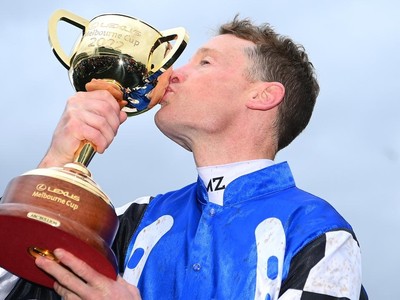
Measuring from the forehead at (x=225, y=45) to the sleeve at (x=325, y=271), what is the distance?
1585 mm

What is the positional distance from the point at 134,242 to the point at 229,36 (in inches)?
63.0

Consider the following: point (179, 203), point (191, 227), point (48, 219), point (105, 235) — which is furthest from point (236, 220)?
point (48, 219)

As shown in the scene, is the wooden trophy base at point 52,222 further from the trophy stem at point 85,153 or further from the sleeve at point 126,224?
the sleeve at point 126,224

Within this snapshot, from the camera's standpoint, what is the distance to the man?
3996 mm

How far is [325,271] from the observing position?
13.0ft

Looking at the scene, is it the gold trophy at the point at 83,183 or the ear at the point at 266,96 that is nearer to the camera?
the gold trophy at the point at 83,183

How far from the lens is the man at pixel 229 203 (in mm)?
3996

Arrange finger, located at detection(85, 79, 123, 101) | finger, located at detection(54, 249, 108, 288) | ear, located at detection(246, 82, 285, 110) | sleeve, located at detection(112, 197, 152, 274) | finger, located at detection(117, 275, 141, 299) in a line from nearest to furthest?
finger, located at detection(54, 249, 108, 288) → finger, located at detection(117, 275, 141, 299) → finger, located at detection(85, 79, 123, 101) → sleeve, located at detection(112, 197, 152, 274) → ear, located at detection(246, 82, 285, 110)

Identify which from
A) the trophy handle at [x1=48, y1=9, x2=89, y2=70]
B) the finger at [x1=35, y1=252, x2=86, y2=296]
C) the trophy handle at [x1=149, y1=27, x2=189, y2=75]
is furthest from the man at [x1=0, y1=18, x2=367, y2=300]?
the trophy handle at [x1=48, y1=9, x2=89, y2=70]

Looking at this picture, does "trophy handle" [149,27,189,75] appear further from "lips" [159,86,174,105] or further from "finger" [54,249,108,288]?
"finger" [54,249,108,288]

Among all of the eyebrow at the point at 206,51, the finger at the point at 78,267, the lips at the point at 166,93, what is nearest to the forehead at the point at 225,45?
the eyebrow at the point at 206,51

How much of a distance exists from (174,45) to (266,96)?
0.89 metres

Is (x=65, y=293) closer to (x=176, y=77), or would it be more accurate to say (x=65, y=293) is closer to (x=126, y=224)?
(x=126, y=224)

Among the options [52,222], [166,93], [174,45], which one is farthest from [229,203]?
[52,222]
